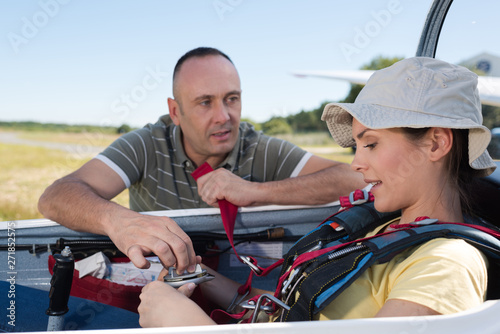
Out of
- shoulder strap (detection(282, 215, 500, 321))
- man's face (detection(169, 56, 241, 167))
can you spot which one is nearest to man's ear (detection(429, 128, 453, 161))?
shoulder strap (detection(282, 215, 500, 321))

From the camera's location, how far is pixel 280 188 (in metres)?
1.83

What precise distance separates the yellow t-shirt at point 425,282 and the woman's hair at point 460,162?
25 cm

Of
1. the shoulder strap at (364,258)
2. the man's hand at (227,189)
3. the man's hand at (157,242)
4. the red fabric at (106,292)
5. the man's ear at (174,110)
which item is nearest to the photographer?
the shoulder strap at (364,258)

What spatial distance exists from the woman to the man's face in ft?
3.45

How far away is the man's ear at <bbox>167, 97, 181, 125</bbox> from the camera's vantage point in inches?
89.4

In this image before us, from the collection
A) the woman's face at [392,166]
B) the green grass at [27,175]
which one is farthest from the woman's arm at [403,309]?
Answer: the green grass at [27,175]

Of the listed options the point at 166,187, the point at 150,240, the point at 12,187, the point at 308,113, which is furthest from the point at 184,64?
the point at 308,113

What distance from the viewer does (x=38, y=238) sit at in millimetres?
1651

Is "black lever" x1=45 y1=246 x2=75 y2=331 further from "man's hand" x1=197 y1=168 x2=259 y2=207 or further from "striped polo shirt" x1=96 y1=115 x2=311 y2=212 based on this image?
"striped polo shirt" x1=96 y1=115 x2=311 y2=212

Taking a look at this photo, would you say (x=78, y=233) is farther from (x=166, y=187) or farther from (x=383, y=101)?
(x=383, y=101)

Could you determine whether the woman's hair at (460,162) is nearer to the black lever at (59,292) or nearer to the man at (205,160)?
the man at (205,160)

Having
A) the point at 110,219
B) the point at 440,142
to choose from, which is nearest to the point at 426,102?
the point at 440,142

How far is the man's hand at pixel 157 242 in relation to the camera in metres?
1.21

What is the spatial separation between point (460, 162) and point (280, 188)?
0.86 metres
